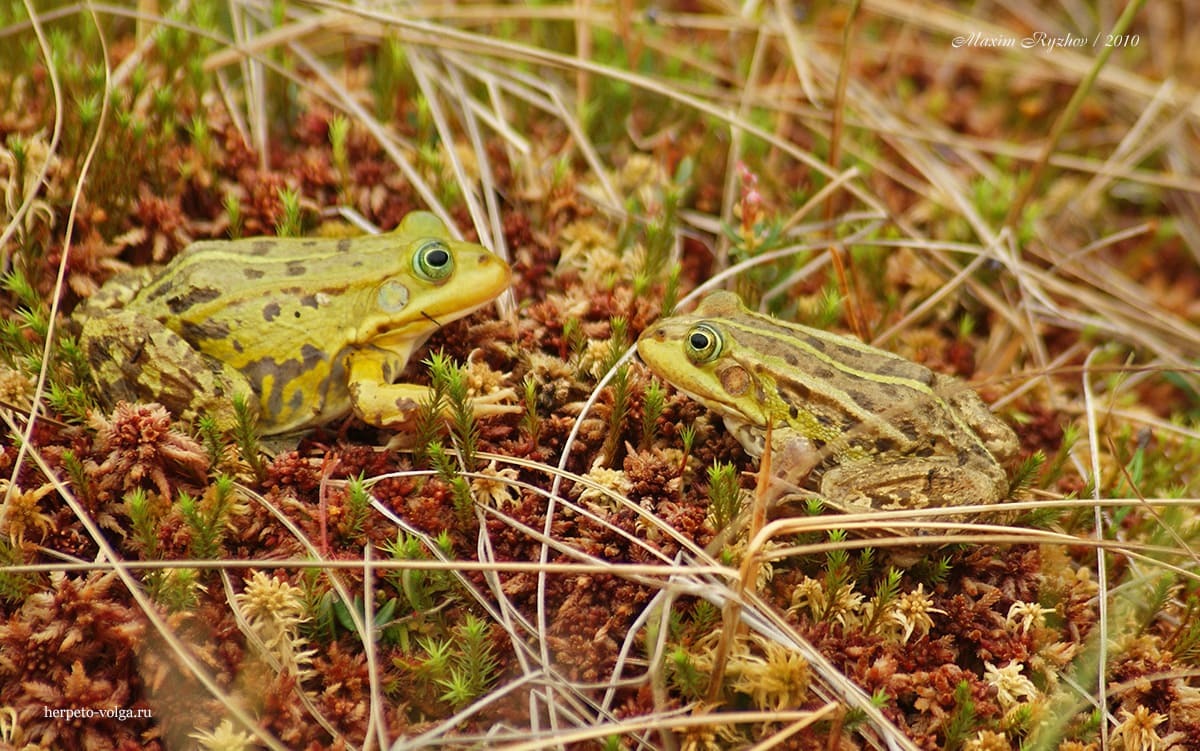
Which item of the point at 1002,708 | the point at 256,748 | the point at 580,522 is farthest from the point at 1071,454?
the point at 256,748

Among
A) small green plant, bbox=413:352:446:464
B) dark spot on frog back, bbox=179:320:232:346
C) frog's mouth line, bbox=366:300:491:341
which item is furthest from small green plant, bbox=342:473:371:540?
dark spot on frog back, bbox=179:320:232:346

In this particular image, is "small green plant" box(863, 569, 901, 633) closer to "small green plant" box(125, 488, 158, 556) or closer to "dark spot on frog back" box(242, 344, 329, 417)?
"dark spot on frog back" box(242, 344, 329, 417)

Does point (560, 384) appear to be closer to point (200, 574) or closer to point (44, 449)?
point (200, 574)

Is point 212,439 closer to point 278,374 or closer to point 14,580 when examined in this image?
point 278,374

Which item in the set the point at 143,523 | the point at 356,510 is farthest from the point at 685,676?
the point at 143,523

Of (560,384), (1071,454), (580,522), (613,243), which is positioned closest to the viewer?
(580,522)

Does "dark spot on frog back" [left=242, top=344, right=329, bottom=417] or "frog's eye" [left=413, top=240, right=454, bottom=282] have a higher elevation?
"frog's eye" [left=413, top=240, right=454, bottom=282]

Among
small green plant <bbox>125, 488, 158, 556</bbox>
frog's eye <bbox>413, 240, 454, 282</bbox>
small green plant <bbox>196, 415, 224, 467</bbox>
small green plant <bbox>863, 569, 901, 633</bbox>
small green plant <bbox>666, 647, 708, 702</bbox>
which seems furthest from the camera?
frog's eye <bbox>413, 240, 454, 282</bbox>
